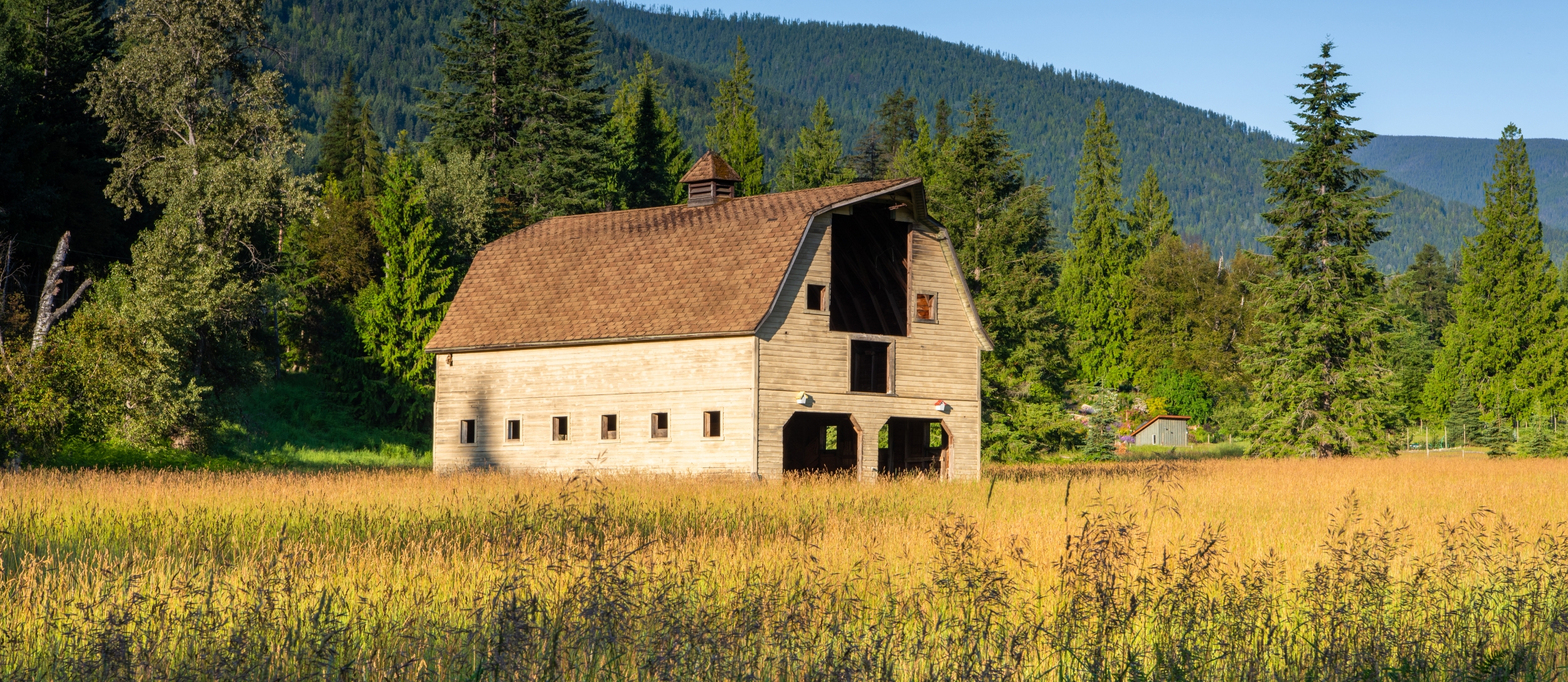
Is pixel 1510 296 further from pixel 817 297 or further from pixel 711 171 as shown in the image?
pixel 817 297

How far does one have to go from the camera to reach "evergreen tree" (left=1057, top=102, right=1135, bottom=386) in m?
81.2

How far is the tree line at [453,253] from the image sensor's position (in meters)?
34.5

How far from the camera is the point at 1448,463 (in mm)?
37219

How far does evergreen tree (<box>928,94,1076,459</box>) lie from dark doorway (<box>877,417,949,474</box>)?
8882 mm

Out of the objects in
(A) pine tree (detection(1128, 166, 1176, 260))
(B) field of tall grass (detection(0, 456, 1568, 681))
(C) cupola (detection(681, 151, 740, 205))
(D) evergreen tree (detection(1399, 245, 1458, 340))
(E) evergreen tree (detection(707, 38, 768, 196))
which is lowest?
(B) field of tall grass (detection(0, 456, 1568, 681))

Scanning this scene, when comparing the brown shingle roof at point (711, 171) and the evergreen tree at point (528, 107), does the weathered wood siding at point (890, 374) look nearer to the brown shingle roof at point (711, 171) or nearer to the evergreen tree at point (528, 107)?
the brown shingle roof at point (711, 171)

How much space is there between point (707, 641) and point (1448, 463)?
119ft

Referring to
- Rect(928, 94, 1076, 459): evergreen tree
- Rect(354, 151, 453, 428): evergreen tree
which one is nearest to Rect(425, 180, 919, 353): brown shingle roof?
Rect(928, 94, 1076, 459): evergreen tree

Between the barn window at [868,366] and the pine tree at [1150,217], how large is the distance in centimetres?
6206

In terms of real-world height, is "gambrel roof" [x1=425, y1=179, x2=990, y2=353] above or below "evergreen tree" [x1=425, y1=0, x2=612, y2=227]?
below

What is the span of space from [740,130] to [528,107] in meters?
31.9

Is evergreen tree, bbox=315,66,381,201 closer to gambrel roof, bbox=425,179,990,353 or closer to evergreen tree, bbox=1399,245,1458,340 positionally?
gambrel roof, bbox=425,179,990,353

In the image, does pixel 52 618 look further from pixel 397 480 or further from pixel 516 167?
pixel 516 167

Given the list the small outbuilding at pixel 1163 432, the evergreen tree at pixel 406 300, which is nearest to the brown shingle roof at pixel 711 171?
the evergreen tree at pixel 406 300
